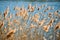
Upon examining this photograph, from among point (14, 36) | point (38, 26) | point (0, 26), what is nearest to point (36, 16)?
point (38, 26)

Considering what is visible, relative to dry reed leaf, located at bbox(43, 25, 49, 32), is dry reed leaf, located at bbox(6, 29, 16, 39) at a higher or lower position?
lower

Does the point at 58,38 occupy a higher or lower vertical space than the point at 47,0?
lower

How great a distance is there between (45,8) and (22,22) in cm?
37

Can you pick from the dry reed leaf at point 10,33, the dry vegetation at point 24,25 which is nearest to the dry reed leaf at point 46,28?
the dry vegetation at point 24,25

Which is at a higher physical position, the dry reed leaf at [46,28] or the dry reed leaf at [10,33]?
the dry reed leaf at [46,28]

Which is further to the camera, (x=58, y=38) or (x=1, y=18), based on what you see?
(x=1, y=18)

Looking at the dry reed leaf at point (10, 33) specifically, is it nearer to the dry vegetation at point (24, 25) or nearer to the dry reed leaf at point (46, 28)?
the dry vegetation at point (24, 25)

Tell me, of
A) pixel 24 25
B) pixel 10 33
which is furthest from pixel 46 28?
pixel 10 33

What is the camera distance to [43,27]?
176cm

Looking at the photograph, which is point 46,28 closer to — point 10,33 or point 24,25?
point 24,25

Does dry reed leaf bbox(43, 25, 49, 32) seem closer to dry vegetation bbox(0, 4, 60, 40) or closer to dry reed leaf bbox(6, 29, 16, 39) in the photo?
dry vegetation bbox(0, 4, 60, 40)

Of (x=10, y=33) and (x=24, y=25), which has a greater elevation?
(x=24, y=25)

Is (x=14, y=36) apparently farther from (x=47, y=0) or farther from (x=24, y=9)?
(x=47, y=0)

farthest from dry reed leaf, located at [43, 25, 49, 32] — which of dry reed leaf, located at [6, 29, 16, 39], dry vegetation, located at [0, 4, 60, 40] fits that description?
dry reed leaf, located at [6, 29, 16, 39]
